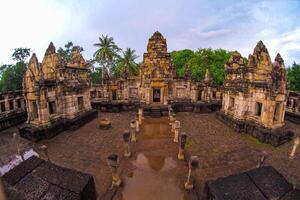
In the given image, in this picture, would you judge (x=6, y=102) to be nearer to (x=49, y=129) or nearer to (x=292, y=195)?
(x=49, y=129)

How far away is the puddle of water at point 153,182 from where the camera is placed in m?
6.44

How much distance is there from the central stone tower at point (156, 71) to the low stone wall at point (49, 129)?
8.20 m

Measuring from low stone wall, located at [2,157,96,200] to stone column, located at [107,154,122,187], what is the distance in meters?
2.59

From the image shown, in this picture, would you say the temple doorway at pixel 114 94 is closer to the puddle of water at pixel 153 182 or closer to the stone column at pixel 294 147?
the puddle of water at pixel 153 182

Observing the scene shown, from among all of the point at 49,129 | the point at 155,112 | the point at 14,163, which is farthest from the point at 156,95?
the point at 14,163

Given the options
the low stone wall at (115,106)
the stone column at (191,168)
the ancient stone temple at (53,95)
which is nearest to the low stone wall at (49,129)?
the ancient stone temple at (53,95)

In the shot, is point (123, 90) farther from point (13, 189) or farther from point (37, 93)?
point (13, 189)

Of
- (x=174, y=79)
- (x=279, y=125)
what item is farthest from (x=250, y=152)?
(x=174, y=79)

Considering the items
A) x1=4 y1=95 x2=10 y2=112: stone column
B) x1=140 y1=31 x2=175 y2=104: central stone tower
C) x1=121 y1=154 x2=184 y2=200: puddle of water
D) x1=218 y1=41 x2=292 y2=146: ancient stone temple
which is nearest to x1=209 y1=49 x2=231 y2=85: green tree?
x1=140 y1=31 x2=175 y2=104: central stone tower

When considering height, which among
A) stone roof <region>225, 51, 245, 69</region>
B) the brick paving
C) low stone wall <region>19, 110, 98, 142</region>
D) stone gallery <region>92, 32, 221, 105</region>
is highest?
stone roof <region>225, 51, 245, 69</region>

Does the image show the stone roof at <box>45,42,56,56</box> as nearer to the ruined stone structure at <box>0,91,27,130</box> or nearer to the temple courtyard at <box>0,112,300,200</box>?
the ruined stone structure at <box>0,91,27,130</box>

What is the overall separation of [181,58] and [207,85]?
14.4m

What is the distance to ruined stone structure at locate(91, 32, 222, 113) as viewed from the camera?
20047 mm

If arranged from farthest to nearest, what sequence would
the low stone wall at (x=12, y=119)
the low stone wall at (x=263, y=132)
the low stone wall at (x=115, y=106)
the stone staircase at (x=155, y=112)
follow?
the low stone wall at (x=115, y=106)
the stone staircase at (x=155, y=112)
the low stone wall at (x=12, y=119)
the low stone wall at (x=263, y=132)
